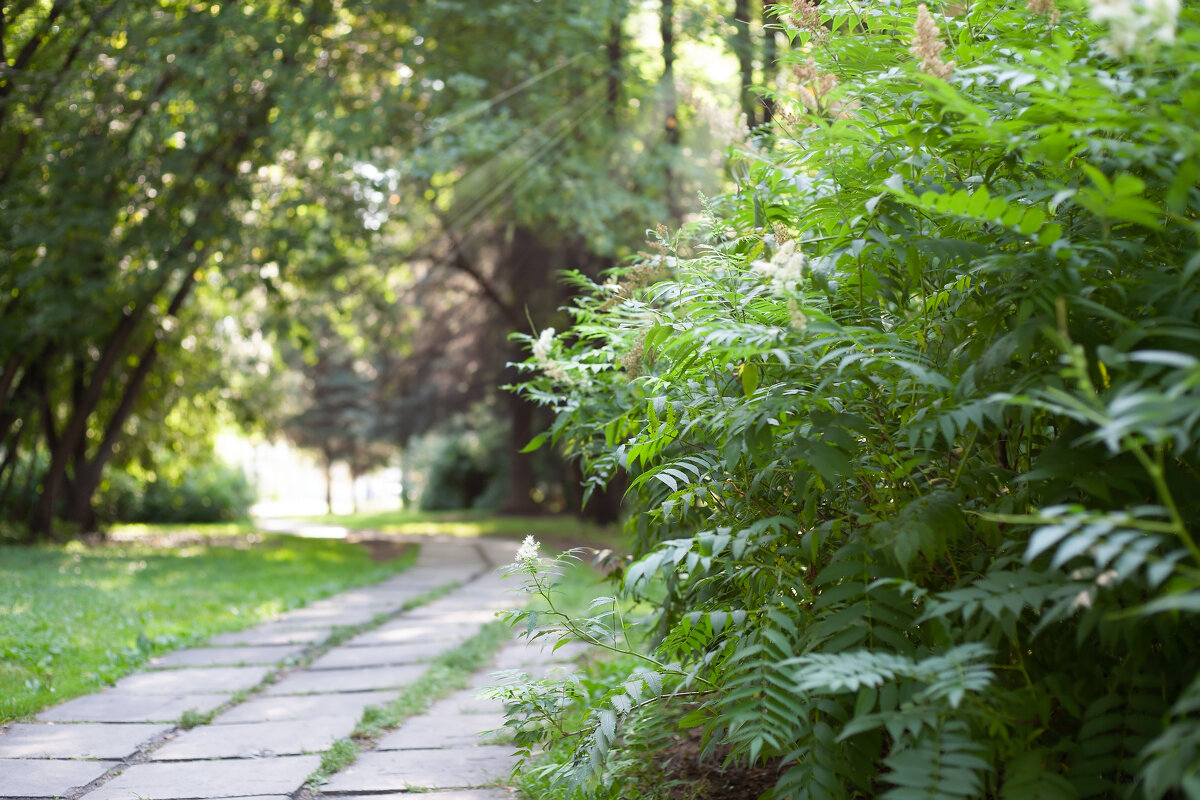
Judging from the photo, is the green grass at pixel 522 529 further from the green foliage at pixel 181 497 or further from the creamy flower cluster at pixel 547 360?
the creamy flower cluster at pixel 547 360

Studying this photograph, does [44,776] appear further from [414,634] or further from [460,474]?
[460,474]

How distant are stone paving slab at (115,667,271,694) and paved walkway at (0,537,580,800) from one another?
0.01 metres

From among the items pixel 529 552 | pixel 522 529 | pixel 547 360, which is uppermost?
pixel 547 360

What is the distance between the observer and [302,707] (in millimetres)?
4109

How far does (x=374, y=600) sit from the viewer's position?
24.9 feet

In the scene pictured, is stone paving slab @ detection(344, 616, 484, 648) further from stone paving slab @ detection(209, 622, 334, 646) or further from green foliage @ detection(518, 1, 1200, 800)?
green foliage @ detection(518, 1, 1200, 800)

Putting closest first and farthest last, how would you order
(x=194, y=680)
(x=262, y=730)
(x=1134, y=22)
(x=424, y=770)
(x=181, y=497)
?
(x=1134, y=22) < (x=424, y=770) < (x=262, y=730) < (x=194, y=680) < (x=181, y=497)

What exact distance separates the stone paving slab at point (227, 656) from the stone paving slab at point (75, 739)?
1.31 metres

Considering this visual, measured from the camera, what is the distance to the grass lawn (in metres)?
4.64

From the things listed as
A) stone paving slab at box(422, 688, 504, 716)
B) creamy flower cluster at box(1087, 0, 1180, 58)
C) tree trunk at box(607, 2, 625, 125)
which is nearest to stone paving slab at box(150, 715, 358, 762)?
stone paving slab at box(422, 688, 504, 716)

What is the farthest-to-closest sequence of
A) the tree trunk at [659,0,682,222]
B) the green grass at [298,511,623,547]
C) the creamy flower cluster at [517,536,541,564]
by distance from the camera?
Result: the green grass at [298,511,623,547] → the tree trunk at [659,0,682,222] → the creamy flower cluster at [517,536,541,564]

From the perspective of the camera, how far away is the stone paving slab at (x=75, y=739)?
333 cm

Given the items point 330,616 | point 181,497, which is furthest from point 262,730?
point 181,497

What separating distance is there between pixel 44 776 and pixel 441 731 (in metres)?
1.46
